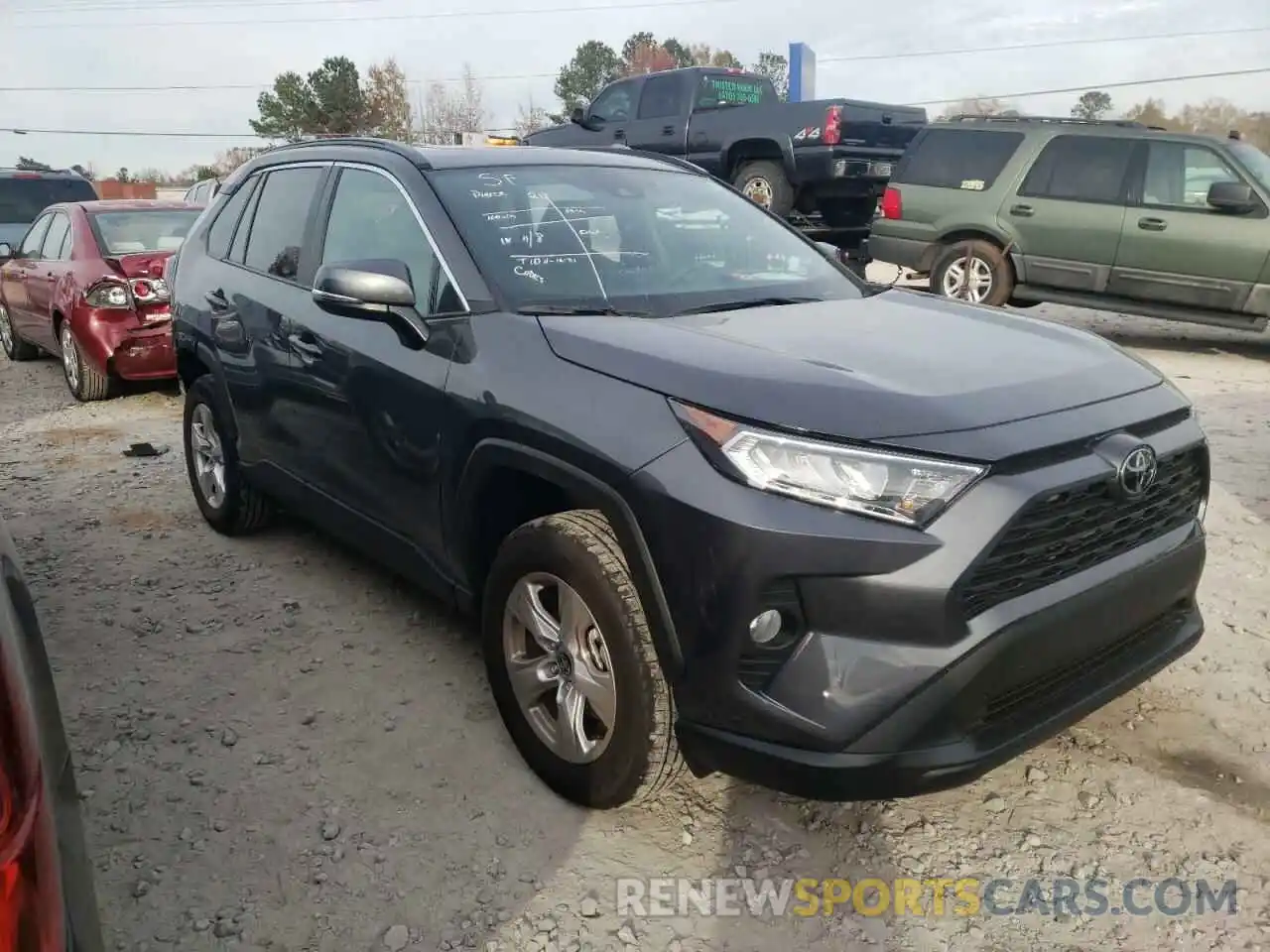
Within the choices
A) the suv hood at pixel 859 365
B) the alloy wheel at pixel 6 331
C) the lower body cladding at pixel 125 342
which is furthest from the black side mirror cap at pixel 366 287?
the alloy wheel at pixel 6 331

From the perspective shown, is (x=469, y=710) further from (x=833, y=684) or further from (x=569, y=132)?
(x=569, y=132)

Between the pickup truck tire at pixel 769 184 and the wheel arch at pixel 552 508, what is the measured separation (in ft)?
29.9

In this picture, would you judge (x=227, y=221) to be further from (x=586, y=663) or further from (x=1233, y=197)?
(x=1233, y=197)

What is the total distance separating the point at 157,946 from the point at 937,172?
947cm

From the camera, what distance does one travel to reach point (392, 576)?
4410 millimetres

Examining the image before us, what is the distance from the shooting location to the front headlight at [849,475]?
2.17m

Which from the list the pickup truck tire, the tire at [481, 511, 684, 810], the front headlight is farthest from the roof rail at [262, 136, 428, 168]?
the pickup truck tire

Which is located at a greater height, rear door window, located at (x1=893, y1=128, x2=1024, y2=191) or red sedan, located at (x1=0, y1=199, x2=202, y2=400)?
rear door window, located at (x1=893, y1=128, x2=1024, y2=191)

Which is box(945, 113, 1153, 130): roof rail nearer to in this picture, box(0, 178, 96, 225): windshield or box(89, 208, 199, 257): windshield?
box(89, 208, 199, 257): windshield

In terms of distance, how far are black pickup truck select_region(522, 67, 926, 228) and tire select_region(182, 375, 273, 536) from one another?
620 centimetres

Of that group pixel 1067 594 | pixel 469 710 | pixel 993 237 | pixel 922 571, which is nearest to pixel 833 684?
pixel 922 571

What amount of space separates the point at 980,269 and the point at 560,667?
26.8 feet

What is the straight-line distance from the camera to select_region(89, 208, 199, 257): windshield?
8.05 meters

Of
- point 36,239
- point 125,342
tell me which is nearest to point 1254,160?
point 125,342
